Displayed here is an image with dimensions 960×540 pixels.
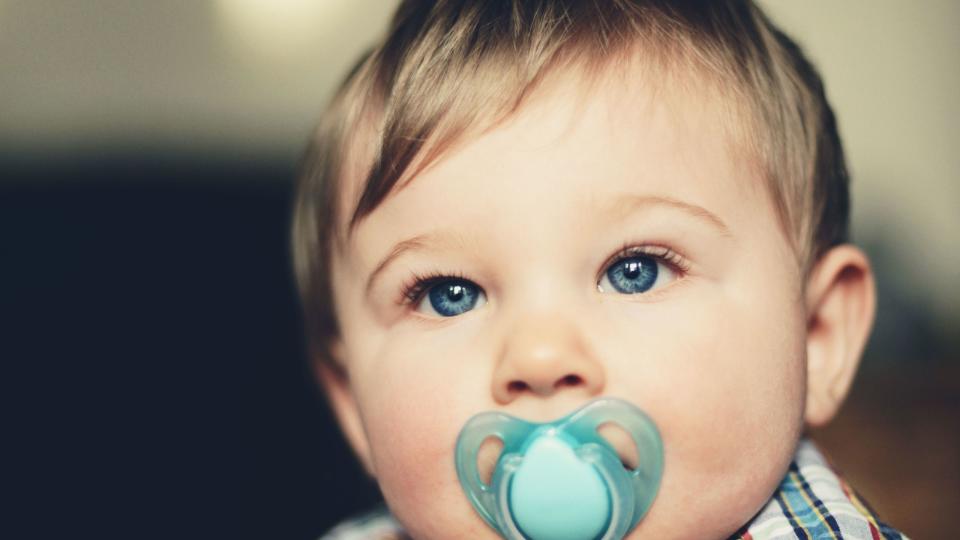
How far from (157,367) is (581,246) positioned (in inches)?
46.1

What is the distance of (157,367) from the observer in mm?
1686

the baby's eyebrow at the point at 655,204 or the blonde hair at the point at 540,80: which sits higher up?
the blonde hair at the point at 540,80

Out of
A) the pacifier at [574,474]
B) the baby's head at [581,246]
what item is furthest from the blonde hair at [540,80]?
the pacifier at [574,474]

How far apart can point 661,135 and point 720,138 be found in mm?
58

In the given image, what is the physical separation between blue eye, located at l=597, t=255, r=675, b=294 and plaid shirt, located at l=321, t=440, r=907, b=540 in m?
0.22

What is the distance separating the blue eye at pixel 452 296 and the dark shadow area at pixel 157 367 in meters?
0.86

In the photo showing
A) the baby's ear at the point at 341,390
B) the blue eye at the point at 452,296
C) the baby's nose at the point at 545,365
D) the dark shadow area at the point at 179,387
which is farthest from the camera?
the dark shadow area at the point at 179,387

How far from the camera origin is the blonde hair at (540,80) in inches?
30.5

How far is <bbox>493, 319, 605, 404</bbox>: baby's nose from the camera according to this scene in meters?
0.68

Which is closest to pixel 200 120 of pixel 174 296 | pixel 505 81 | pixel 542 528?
pixel 174 296

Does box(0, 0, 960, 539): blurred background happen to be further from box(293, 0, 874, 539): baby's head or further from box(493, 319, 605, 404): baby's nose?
box(493, 319, 605, 404): baby's nose

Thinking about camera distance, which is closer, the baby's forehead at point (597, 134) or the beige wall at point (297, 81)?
the baby's forehead at point (597, 134)

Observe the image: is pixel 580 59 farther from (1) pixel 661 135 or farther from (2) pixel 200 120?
(2) pixel 200 120

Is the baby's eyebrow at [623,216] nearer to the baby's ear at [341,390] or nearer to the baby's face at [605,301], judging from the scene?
the baby's face at [605,301]
